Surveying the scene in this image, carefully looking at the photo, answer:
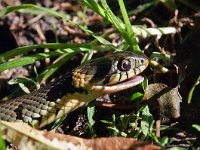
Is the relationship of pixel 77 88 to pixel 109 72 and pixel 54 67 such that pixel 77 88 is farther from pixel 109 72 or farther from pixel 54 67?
pixel 54 67

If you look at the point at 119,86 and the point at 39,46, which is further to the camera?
the point at 39,46

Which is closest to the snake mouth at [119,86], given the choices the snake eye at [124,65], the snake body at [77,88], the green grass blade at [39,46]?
the snake body at [77,88]

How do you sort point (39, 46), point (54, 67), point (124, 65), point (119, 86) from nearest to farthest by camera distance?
point (119, 86) → point (124, 65) → point (39, 46) → point (54, 67)

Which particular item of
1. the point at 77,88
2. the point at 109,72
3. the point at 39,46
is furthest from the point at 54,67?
the point at 109,72

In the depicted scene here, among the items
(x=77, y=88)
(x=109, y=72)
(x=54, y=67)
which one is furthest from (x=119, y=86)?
(x=54, y=67)

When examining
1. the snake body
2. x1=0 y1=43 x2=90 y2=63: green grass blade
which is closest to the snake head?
the snake body

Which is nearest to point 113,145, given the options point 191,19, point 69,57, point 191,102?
point 191,102

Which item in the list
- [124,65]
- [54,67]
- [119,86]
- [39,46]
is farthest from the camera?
[54,67]

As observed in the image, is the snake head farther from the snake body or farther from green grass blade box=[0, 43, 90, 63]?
green grass blade box=[0, 43, 90, 63]

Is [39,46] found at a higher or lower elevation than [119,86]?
higher
